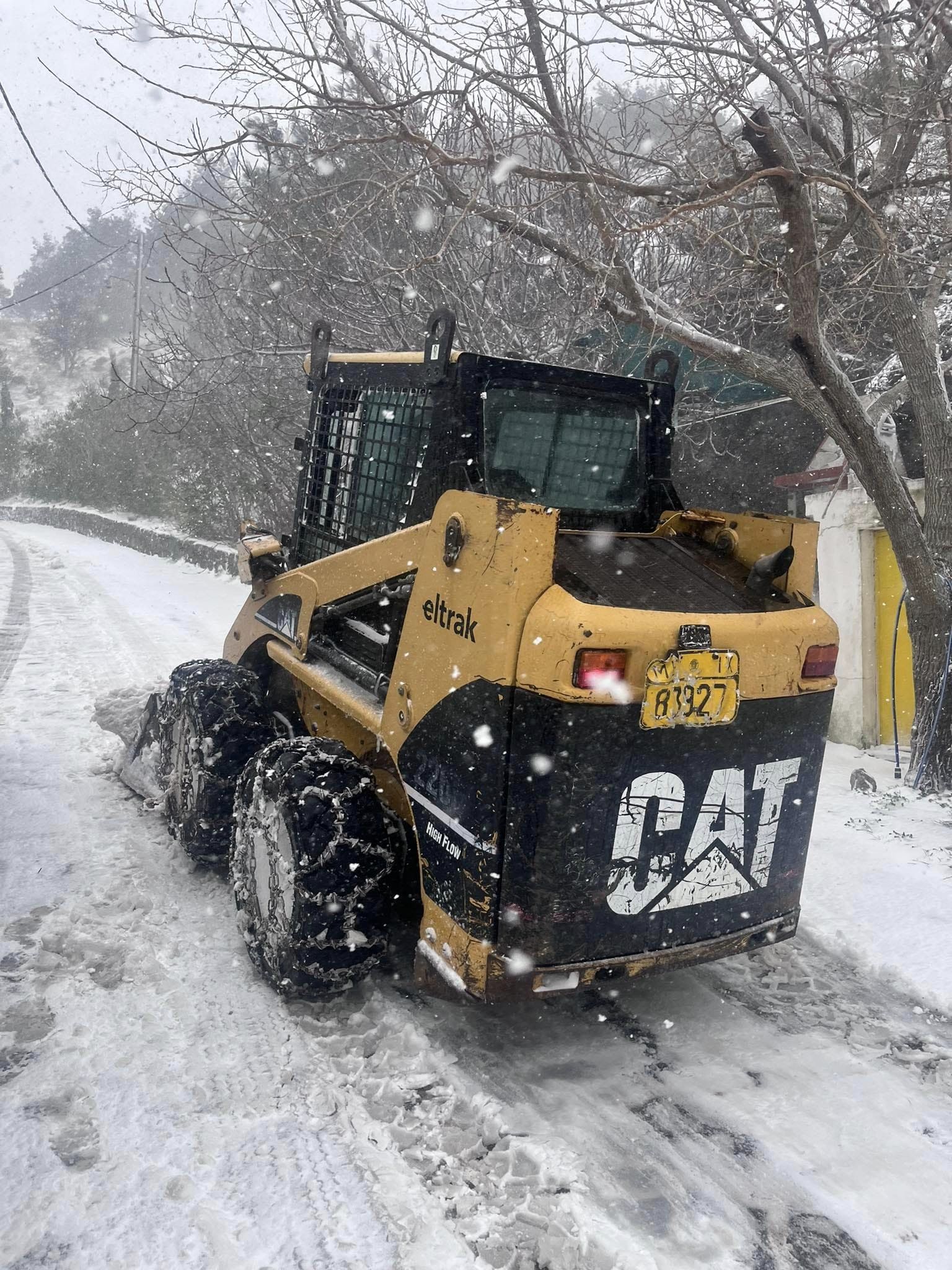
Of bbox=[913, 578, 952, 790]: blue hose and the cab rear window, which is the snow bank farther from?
the cab rear window

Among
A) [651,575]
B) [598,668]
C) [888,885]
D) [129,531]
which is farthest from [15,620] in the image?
[129,531]

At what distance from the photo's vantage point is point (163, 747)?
5.05 metres

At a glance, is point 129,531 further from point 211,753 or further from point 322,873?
point 322,873

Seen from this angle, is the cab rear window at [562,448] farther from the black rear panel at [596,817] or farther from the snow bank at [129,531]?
the snow bank at [129,531]

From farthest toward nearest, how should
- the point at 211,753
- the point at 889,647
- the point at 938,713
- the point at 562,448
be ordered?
the point at 889,647
the point at 938,713
the point at 211,753
the point at 562,448

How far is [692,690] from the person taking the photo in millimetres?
2879

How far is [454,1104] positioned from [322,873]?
0.84 meters

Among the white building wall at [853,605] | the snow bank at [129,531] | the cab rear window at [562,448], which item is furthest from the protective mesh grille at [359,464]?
the snow bank at [129,531]

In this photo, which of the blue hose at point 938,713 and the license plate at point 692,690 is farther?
the blue hose at point 938,713

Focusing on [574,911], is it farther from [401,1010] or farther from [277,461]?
[277,461]

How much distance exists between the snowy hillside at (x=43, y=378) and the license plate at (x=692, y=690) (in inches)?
2761

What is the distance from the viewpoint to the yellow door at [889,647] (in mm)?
8086

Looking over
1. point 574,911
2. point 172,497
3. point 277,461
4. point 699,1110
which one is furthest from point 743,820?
point 172,497

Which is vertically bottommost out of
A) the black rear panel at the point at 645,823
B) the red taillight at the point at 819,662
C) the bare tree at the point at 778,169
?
the black rear panel at the point at 645,823
